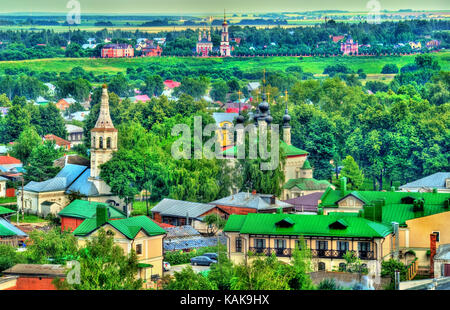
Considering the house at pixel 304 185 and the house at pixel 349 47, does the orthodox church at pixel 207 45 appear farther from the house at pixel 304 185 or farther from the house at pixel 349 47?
the house at pixel 304 185

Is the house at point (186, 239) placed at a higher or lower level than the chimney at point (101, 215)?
lower

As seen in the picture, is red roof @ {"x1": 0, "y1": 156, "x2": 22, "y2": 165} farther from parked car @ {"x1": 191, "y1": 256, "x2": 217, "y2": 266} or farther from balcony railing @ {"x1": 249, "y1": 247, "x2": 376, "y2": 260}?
balcony railing @ {"x1": 249, "y1": 247, "x2": 376, "y2": 260}

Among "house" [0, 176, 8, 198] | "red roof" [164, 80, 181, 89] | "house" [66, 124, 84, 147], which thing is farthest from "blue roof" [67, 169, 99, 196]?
"red roof" [164, 80, 181, 89]

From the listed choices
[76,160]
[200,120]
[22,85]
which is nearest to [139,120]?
[200,120]

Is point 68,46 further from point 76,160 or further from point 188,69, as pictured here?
point 76,160

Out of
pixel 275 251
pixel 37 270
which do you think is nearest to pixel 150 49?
pixel 275 251

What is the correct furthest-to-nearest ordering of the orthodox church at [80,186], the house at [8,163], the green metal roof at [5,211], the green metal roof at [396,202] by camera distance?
the house at [8,163]
the orthodox church at [80,186]
the green metal roof at [5,211]
the green metal roof at [396,202]
